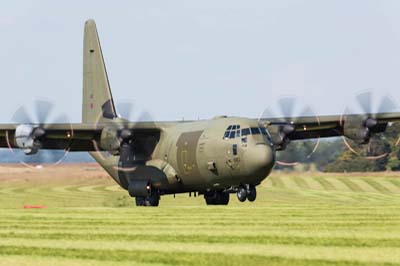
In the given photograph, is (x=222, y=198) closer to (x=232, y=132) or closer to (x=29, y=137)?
(x=232, y=132)

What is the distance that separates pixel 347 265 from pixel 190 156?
95.6 feet

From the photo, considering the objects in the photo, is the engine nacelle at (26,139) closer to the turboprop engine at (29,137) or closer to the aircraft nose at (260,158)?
the turboprop engine at (29,137)

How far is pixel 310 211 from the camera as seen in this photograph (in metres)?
33.4

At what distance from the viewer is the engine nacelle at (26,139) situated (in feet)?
149

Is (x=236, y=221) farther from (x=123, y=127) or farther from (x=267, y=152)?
(x=123, y=127)

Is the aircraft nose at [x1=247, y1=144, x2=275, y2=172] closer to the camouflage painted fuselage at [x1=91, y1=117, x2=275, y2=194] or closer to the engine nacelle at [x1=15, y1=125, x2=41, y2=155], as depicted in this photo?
the camouflage painted fuselage at [x1=91, y1=117, x2=275, y2=194]

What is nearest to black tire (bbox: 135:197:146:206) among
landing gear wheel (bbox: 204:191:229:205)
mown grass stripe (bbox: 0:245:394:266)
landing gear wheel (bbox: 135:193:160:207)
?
landing gear wheel (bbox: 135:193:160:207)

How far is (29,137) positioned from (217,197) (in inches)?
411

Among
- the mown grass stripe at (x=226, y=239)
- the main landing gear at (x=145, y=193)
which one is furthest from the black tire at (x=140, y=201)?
the mown grass stripe at (x=226, y=239)

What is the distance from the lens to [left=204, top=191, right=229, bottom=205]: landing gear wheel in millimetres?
47969

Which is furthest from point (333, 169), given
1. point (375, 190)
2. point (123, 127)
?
point (123, 127)

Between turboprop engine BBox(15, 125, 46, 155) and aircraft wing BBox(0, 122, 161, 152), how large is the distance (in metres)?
0.18

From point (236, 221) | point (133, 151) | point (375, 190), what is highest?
A: point (236, 221)

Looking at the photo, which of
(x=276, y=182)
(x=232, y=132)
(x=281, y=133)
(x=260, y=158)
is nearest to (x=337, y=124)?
(x=281, y=133)
